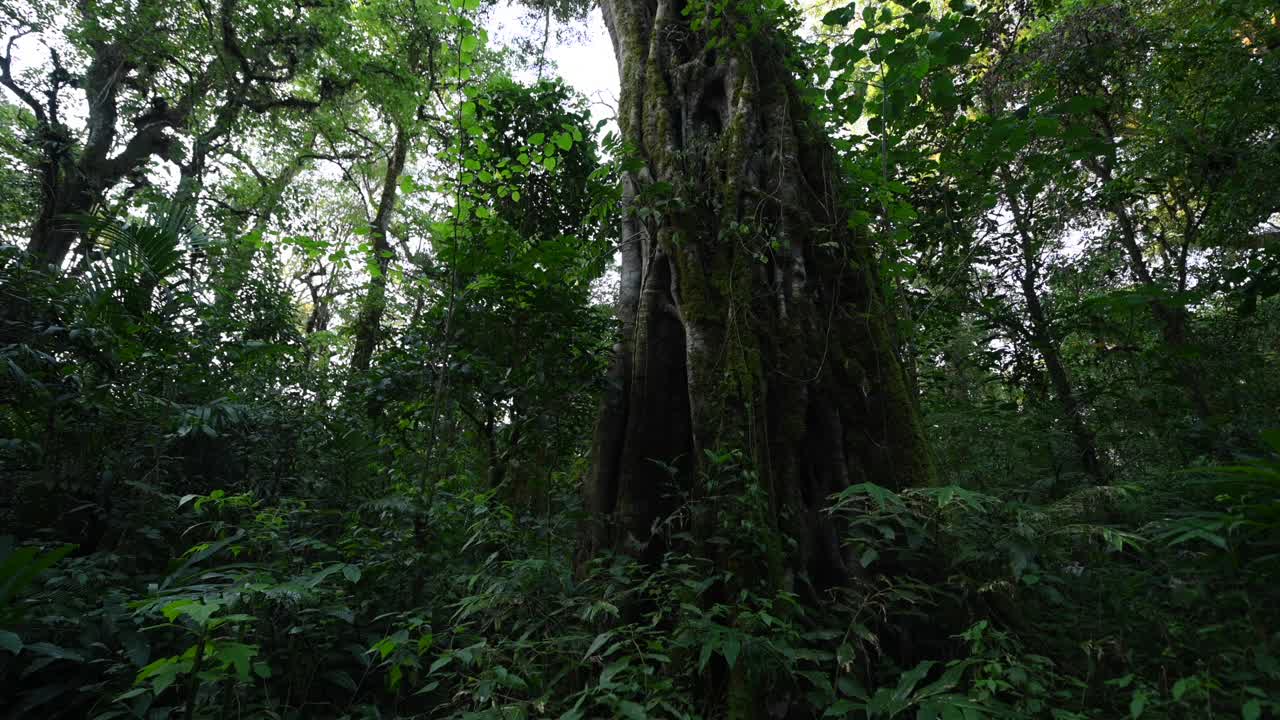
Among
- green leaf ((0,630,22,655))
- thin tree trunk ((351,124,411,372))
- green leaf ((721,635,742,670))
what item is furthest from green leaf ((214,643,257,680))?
thin tree trunk ((351,124,411,372))

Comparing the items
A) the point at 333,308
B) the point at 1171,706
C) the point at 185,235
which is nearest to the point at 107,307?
the point at 185,235

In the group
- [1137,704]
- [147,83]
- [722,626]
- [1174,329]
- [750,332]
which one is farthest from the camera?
[147,83]

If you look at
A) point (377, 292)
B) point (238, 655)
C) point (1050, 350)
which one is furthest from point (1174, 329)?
point (377, 292)

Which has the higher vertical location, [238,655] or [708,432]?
[708,432]

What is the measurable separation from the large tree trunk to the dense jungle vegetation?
0.07 feet

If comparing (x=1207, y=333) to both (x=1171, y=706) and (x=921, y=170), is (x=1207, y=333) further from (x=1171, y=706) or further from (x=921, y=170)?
(x=1171, y=706)

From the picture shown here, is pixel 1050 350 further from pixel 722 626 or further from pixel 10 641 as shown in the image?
pixel 10 641

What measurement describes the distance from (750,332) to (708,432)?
590mm

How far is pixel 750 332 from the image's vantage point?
299 cm

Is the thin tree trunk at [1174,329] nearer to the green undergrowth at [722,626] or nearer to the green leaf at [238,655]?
the green undergrowth at [722,626]

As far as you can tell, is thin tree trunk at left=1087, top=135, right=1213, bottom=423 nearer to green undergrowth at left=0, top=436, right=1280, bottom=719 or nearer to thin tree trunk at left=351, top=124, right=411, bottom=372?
green undergrowth at left=0, top=436, right=1280, bottom=719

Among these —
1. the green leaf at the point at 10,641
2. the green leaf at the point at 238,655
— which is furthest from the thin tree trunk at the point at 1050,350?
the green leaf at the point at 10,641

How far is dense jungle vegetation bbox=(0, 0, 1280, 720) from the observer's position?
6.57 ft

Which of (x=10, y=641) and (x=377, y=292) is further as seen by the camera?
(x=377, y=292)
